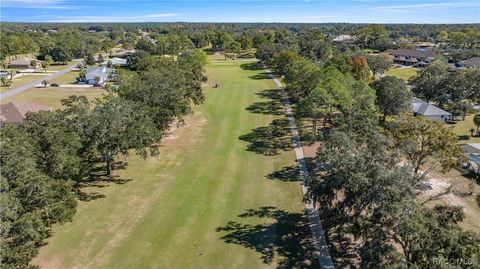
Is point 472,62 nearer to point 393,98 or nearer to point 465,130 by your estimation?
point 465,130

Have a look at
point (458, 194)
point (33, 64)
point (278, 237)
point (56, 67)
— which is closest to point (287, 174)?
point (278, 237)

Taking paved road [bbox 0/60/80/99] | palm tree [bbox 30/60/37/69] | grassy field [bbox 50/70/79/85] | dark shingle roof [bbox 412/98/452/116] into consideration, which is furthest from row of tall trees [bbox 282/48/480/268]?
palm tree [bbox 30/60/37/69]

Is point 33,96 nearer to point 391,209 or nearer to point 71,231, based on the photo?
point 71,231

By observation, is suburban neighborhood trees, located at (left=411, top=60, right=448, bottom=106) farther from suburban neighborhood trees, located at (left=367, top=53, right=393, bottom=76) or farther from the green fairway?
the green fairway

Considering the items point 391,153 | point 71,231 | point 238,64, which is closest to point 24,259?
point 71,231

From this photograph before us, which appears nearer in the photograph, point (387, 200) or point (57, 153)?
point (387, 200)
